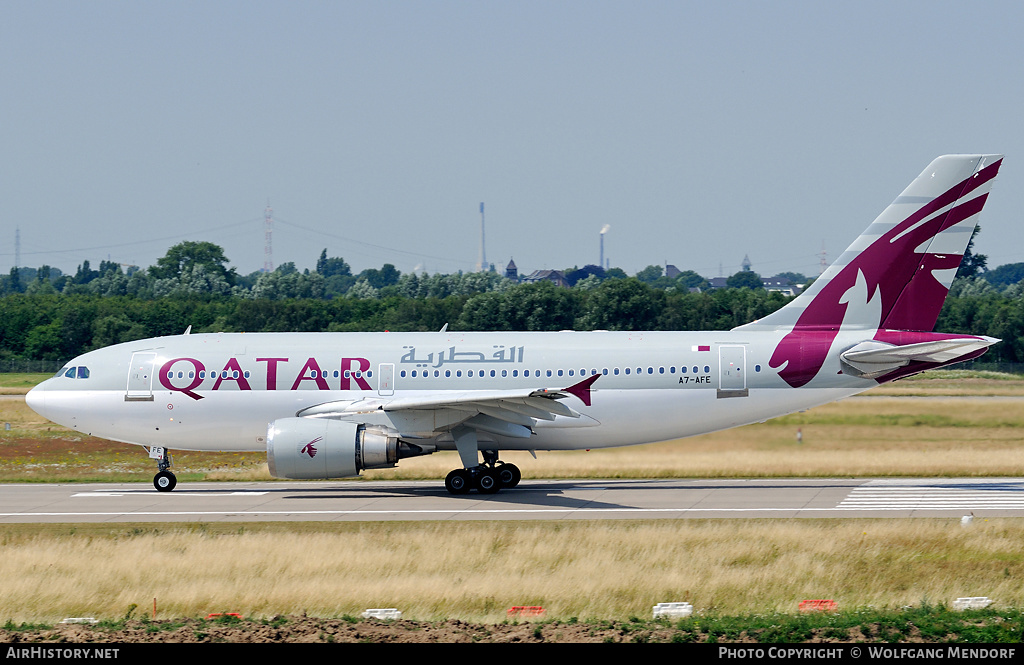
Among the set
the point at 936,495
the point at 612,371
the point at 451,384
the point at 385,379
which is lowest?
the point at 936,495

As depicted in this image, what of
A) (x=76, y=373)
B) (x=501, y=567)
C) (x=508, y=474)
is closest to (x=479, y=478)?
(x=508, y=474)

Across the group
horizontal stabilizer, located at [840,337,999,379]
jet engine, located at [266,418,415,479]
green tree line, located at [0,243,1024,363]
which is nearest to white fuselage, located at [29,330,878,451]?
horizontal stabilizer, located at [840,337,999,379]

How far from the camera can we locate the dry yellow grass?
53.4 feet

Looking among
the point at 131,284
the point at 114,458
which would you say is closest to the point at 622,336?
the point at 114,458

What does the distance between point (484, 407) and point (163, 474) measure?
Answer: 368 inches

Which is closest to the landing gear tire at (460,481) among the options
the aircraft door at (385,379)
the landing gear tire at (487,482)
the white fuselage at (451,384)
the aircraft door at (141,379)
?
the landing gear tire at (487,482)

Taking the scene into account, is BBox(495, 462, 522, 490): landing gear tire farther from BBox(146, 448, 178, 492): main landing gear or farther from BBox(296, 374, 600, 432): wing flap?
BBox(146, 448, 178, 492): main landing gear

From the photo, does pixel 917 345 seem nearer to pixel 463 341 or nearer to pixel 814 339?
pixel 814 339

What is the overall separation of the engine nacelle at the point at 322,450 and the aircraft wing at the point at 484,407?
3.62ft

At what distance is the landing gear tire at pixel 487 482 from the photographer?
28234mm

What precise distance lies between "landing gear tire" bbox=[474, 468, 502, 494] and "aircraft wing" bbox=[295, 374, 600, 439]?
106cm

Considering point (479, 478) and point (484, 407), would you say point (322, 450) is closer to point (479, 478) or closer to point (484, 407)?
point (484, 407)

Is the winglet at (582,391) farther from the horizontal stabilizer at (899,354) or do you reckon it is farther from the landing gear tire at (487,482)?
the horizontal stabilizer at (899,354)

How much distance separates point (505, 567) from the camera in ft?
61.2
